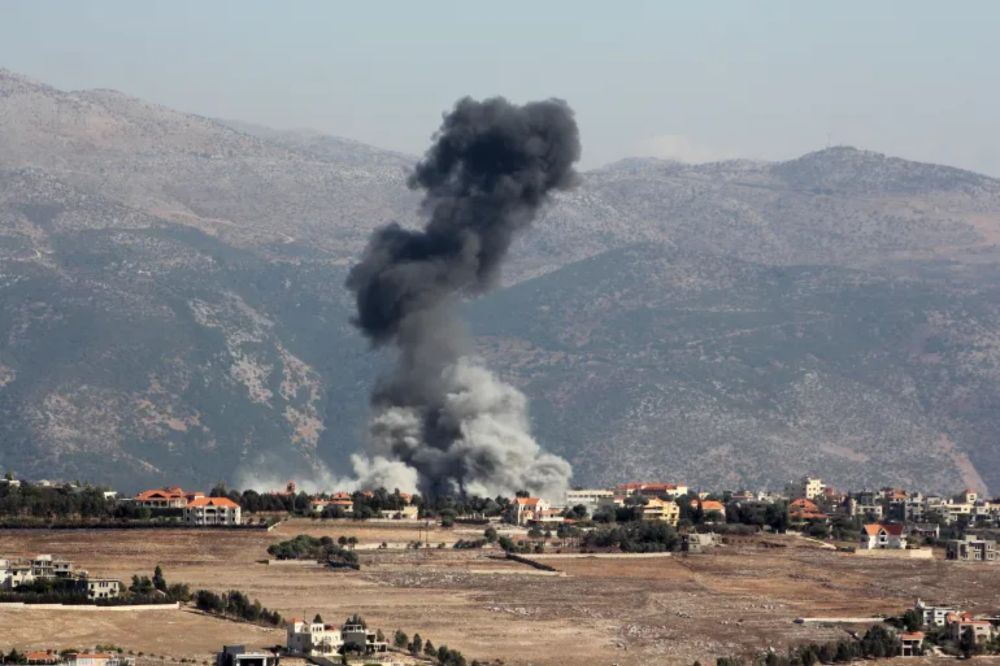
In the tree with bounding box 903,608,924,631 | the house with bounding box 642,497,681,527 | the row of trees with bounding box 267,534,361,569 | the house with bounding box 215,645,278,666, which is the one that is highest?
the house with bounding box 642,497,681,527

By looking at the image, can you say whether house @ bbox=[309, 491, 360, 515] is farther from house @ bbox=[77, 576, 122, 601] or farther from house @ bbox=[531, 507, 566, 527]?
house @ bbox=[77, 576, 122, 601]

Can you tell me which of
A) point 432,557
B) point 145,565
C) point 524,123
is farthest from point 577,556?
point 524,123

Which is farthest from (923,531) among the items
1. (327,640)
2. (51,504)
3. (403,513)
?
(327,640)

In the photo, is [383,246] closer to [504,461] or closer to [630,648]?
[504,461]

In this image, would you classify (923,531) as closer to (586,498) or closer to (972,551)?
(972,551)

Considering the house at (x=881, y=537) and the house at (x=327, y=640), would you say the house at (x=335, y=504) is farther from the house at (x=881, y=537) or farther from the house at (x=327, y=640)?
the house at (x=327, y=640)

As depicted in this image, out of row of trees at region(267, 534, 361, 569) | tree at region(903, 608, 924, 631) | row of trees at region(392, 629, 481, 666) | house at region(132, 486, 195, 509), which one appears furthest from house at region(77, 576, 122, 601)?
→ house at region(132, 486, 195, 509)
